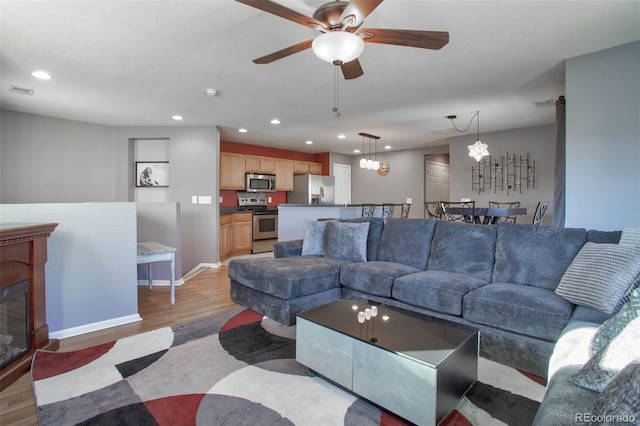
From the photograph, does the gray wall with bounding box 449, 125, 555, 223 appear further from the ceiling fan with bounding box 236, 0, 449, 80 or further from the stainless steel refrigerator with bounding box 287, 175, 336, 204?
the ceiling fan with bounding box 236, 0, 449, 80

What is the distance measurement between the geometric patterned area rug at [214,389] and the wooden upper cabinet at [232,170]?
15.3 ft

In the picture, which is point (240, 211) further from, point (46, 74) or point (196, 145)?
point (46, 74)

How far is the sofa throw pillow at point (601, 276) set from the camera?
1.80 m

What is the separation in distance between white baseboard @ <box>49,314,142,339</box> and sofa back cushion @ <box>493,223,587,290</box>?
3.34 m

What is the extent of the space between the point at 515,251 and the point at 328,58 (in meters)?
2.13

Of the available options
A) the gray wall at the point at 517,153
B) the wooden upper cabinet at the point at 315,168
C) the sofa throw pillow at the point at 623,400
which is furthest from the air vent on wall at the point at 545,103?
the wooden upper cabinet at the point at 315,168

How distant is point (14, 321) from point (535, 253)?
391cm

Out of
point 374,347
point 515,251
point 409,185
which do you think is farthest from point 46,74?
point 409,185

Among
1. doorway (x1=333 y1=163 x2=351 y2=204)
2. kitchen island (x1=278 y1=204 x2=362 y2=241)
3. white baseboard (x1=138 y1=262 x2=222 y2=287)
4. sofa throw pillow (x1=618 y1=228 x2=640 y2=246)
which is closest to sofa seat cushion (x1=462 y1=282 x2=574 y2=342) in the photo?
sofa throw pillow (x1=618 y1=228 x2=640 y2=246)

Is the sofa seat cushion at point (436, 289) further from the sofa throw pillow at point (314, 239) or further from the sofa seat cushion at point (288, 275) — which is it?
the sofa throw pillow at point (314, 239)

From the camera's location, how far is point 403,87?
3750mm

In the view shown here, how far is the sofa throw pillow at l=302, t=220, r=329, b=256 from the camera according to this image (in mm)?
3803

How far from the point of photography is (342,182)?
916 cm

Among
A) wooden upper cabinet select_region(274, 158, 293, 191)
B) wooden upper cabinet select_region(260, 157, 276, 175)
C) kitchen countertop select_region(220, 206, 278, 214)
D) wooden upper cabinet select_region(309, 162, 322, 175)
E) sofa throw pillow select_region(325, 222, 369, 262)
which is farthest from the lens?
wooden upper cabinet select_region(309, 162, 322, 175)
